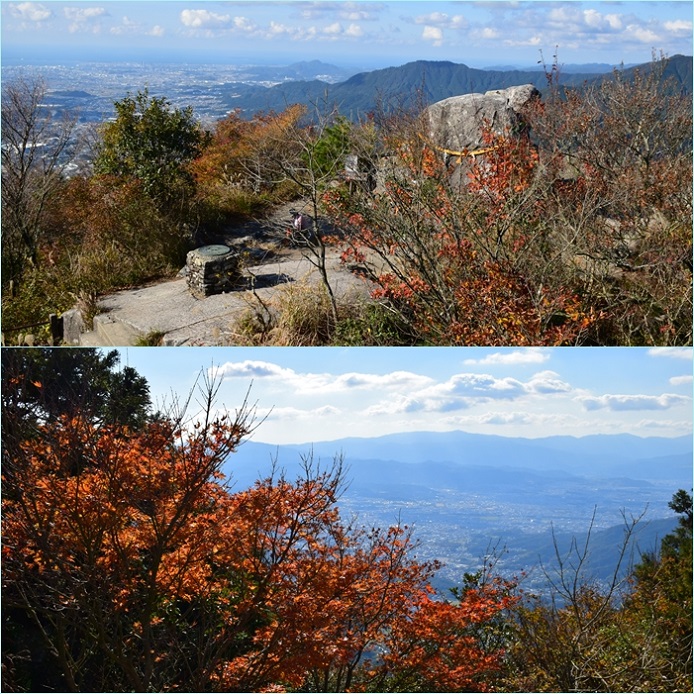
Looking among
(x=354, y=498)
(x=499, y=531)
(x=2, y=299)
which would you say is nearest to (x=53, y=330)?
(x=2, y=299)

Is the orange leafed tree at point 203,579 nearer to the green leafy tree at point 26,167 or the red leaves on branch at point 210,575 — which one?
the red leaves on branch at point 210,575

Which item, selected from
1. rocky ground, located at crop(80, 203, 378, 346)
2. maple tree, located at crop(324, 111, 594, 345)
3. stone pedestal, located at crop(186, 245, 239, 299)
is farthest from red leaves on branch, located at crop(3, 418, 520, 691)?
stone pedestal, located at crop(186, 245, 239, 299)

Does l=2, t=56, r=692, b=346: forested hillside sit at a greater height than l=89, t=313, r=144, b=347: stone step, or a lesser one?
greater

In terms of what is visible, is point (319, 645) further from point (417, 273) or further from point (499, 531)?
point (417, 273)

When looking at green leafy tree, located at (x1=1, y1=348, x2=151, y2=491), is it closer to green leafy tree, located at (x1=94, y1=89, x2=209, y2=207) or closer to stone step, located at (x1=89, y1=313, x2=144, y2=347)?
stone step, located at (x1=89, y1=313, x2=144, y2=347)

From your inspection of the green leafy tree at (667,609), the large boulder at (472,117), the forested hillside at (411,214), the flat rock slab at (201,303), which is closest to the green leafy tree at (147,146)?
the forested hillside at (411,214)

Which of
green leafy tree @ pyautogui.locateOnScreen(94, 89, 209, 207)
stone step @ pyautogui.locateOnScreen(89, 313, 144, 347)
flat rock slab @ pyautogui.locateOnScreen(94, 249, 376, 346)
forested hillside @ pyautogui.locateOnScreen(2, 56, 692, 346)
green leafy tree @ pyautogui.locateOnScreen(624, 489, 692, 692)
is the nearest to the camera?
green leafy tree @ pyautogui.locateOnScreen(624, 489, 692, 692)
